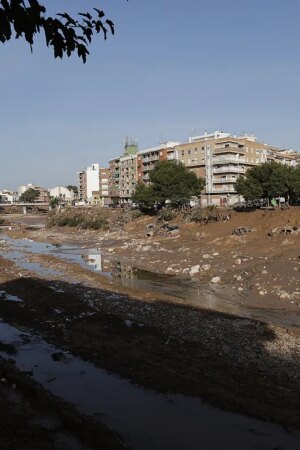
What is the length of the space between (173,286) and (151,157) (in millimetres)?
106147

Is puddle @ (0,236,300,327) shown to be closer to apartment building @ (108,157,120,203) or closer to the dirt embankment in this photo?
the dirt embankment

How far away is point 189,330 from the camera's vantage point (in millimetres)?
18719

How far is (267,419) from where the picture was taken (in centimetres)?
1120

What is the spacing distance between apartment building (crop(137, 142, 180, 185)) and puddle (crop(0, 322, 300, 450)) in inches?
4368

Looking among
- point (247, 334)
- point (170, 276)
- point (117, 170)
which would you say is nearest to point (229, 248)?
point (170, 276)

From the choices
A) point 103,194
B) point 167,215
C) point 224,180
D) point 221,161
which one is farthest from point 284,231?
point 103,194

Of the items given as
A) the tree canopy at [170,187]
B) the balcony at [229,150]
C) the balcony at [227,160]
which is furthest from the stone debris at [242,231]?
Result: the balcony at [229,150]

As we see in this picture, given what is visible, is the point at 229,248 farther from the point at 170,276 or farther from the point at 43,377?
the point at 43,377

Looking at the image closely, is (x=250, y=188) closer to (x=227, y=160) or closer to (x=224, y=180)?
(x=224, y=180)

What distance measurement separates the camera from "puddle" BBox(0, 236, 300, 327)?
2309cm

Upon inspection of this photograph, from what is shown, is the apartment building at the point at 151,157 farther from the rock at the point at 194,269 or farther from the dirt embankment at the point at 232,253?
the rock at the point at 194,269

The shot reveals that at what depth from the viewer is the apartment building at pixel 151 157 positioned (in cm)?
12850

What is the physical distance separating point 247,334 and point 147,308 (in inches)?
239

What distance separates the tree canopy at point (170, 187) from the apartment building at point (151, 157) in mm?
40198
